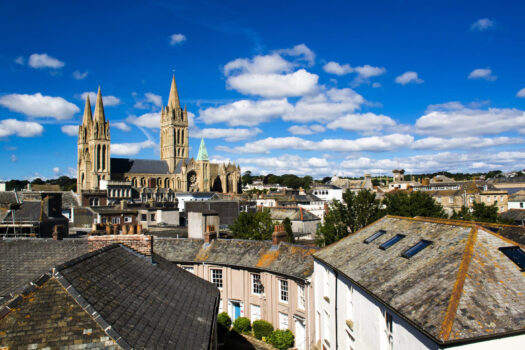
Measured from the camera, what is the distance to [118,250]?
15227 mm

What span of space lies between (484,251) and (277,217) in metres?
57.3

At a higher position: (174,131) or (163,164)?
(174,131)

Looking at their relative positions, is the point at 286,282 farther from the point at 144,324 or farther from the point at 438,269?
the point at 144,324

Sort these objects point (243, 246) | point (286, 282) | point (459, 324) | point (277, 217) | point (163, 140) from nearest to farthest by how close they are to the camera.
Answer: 1. point (459, 324)
2. point (286, 282)
3. point (243, 246)
4. point (277, 217)
5. point (163, 140)

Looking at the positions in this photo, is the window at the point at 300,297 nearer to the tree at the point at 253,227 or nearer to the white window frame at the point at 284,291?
the white window frame at the point at 284,291

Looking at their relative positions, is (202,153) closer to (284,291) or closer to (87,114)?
(87,114)

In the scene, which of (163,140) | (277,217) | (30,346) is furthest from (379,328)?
(163,140)

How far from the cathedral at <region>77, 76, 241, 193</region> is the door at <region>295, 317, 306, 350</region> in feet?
372

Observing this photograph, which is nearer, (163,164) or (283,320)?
(283,320)

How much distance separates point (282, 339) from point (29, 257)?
15426 millimetres

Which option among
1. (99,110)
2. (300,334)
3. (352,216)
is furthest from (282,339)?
(99,110)

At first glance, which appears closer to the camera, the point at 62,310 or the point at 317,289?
the point at 62,310

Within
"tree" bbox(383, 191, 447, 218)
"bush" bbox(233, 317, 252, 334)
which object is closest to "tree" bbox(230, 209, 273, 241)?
"tree" bbox(383, 191, 447, 218)

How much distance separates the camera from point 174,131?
556ft
